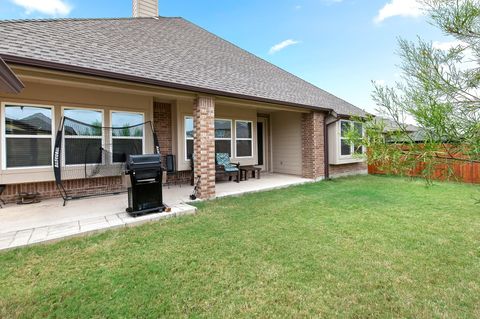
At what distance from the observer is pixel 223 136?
938 centimetres

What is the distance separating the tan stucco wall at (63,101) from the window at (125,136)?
0.17 metres

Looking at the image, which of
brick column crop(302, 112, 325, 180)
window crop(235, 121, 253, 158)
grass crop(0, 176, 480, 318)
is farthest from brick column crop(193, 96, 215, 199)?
brick column crop(302, 112, 325, 180)

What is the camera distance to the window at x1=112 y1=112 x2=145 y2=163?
696cm

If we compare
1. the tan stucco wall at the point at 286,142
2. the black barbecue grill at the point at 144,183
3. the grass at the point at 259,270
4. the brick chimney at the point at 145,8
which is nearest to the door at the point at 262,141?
the tan stucco wall at the point at 286,142

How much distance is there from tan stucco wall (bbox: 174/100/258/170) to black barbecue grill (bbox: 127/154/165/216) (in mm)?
3244

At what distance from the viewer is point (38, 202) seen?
19.1 feet

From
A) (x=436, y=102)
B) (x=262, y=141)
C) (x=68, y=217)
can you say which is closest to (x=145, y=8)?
(x=262, y=141)

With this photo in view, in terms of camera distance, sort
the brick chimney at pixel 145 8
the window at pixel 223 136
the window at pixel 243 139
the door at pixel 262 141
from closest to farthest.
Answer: the window at pixel 223 136 → the window at pixel 243 139 → the brick chimney at pixel 145 8 → the door at pixel 262 141

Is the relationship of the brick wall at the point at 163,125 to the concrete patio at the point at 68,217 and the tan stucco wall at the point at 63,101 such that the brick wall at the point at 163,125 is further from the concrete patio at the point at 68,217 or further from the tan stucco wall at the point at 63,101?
the concrete patio at the point at 68,217

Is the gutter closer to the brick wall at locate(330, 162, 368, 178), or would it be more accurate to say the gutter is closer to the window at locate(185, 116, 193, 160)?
the window at locate(185, 116, 193, 160)

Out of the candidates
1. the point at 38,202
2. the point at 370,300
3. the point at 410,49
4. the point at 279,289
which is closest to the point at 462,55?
the point at 410,49

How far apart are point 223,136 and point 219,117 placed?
0.74m

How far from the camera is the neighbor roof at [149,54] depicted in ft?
15.6

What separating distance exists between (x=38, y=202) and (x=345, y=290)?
6.85m
